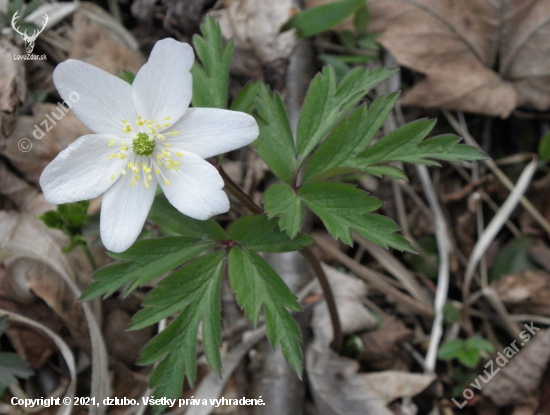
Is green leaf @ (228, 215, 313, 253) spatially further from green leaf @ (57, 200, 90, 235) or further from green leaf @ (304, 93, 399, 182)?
green leaf @ (57, 200, 90, 235)

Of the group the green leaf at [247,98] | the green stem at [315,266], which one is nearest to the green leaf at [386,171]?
the green stem at [315,266]

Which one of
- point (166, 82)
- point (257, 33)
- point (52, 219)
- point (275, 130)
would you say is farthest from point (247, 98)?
point (257, 33)

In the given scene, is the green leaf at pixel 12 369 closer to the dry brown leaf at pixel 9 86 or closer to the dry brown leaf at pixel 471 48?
the dry brown leaf at pixel 9 86

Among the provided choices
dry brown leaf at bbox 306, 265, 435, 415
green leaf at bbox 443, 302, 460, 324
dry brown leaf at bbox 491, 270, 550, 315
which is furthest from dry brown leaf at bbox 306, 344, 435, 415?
dry brown leaf at bbox 491, 270, 550, 315

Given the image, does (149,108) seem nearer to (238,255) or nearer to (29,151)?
(238,255)

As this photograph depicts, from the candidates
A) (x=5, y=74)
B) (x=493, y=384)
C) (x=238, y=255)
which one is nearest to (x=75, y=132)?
(x=5, y=74)

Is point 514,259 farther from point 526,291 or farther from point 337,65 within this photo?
point 337,65
